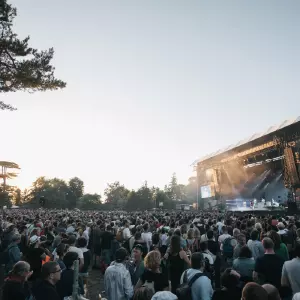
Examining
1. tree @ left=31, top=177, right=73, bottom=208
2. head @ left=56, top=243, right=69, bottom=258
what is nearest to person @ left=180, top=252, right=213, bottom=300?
head @ left=56, top=243, right=69, bottom=258

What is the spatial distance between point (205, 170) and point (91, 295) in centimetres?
3963

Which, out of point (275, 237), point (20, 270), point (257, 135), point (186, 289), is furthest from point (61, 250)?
point (257, 135)

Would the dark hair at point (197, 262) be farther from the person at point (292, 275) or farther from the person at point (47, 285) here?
the person at point (47, 285)

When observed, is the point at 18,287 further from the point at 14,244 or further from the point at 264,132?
the point at 264,132

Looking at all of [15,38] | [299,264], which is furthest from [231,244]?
[15,38]

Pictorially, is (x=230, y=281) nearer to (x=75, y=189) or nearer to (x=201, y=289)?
(x=201, y=289)

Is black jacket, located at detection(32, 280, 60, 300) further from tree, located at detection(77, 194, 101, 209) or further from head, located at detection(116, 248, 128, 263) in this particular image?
tree, located at detection(77, 194, 101, 209)

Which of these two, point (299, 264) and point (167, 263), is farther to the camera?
point (167, 263)

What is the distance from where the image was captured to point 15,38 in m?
8.96

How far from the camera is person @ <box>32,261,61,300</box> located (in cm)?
313

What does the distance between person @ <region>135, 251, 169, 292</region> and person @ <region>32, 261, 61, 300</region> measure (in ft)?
3.86

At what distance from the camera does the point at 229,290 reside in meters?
2.90

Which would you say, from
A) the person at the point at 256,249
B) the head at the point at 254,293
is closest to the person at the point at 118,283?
the head at the point at 254,293

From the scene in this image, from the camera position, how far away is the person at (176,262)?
15.4 ft
